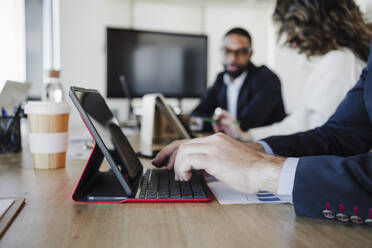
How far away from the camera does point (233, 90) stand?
2529mm

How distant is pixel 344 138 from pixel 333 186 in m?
0.49

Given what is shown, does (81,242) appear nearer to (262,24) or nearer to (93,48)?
(93,48)

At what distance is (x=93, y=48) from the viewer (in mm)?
3148

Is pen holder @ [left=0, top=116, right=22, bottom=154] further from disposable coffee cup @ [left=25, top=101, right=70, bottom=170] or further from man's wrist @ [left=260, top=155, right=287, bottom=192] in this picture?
man's wrist @ [left=260, top=155, right=287, bottom=192]

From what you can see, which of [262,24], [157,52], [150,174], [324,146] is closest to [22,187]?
[150,174]

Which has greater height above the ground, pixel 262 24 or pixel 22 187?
pixel 262 24

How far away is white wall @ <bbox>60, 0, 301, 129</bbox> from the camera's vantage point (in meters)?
2.90

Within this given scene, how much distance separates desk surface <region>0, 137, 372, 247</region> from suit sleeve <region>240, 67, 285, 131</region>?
174 centimetres

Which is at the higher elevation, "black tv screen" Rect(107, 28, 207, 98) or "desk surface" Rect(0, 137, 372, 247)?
"black tv screen" Rect(107, 28, 207, 98)

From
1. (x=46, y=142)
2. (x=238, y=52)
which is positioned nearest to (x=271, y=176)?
(x=46, y=142)

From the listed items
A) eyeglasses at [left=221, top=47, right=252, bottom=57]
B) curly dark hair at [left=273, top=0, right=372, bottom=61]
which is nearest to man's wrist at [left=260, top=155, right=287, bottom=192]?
curly dark hair at [left=273, top=0, right=372, bottom=61]

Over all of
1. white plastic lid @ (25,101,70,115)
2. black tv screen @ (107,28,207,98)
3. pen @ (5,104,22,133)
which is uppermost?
black tv screen @ (107,28,207,98)

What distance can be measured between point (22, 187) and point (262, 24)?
455 cm

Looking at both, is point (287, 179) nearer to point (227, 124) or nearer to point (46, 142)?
point (46, 142)
